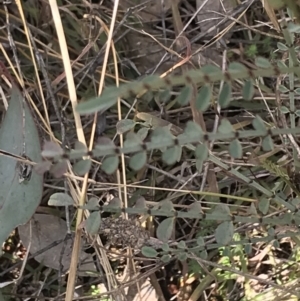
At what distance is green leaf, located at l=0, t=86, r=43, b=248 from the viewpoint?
2.96 ft

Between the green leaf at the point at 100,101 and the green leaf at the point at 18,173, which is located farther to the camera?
the green leaf at the point at 18,173

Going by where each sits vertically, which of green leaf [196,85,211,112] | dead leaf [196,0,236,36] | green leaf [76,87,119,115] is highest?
green leaf [76,87,119,115]

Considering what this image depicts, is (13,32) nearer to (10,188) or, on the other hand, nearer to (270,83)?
(10,188)

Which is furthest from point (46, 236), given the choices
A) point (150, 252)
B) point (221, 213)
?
point (221, 213)

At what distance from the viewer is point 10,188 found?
3.00 ft

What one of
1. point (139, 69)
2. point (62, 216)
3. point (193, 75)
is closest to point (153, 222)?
point (62, 216)

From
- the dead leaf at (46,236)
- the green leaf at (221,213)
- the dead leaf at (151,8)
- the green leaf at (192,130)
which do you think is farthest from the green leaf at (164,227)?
the dead leaf at (151,8)

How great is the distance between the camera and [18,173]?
0.91m

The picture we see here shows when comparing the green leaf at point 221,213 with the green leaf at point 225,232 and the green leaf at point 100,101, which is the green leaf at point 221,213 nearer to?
the green leaf at point 225,232

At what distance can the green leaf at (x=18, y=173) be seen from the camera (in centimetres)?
90

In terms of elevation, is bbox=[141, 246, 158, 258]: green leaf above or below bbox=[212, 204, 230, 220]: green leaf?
below

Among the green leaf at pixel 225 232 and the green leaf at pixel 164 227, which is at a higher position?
the green leaf at pixel 164 227

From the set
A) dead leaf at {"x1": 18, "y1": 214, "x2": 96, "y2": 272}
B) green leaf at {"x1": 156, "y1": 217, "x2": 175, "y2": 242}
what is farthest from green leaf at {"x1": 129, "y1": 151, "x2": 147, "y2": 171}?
dead leaf at {"x1": 18, "y1": 214, "x2": 96, "y2": 272}

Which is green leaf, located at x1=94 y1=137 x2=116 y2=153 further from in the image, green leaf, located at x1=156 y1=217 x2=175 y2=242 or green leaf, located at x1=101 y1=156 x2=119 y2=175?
green leaf, located at x1=156 y1=217 x2=175 y2=242
